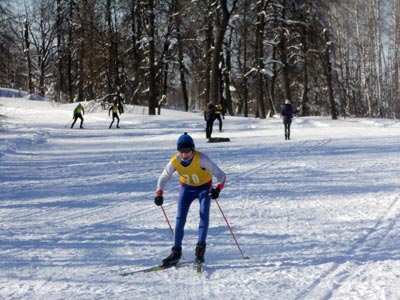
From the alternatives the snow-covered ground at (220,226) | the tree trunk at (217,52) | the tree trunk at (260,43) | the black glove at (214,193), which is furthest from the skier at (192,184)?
the tree trunk at (260,43)

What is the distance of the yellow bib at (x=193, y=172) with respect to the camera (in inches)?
233

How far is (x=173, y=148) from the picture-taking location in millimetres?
18438

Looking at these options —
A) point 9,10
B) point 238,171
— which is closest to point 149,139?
point 9,10

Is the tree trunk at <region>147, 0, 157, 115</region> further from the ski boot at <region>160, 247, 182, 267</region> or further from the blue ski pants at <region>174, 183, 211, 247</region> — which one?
the ski boot at <region>160, 247, 182, 267</region>

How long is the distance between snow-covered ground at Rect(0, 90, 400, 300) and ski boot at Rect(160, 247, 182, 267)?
94 mm

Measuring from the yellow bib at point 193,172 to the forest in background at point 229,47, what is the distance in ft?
55.2

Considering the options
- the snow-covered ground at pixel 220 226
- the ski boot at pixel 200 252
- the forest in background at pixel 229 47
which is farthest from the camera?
the forest in background at pixel 229 47

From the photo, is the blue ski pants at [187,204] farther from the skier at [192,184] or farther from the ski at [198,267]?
the ski at [198,267]

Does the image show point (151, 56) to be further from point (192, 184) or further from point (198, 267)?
point (198, 267)

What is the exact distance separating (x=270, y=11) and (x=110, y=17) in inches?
423

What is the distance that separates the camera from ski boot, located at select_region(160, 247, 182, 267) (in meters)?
5.81

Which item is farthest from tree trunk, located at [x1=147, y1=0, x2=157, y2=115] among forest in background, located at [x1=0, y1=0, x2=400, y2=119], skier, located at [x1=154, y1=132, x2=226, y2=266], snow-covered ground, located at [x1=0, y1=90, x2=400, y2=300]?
skier, located at [x1=154, y1=132, x2=226, y2=266]

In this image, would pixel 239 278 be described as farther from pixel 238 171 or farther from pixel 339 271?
pixel 238 171

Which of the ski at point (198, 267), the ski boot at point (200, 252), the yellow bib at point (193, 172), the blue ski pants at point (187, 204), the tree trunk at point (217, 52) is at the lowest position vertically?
the ski at point (198, 267)
